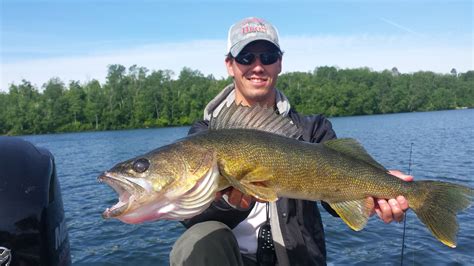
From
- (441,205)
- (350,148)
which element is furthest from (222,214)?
(441,205)

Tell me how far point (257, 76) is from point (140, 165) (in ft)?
6.30

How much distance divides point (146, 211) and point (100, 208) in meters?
10.6

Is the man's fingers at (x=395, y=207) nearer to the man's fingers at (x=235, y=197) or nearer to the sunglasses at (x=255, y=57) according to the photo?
the man's fingers at (x=235, y=197)

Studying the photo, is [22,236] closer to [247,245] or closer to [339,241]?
[247,245]

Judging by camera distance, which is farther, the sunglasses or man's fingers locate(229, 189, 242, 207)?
the sunglasses

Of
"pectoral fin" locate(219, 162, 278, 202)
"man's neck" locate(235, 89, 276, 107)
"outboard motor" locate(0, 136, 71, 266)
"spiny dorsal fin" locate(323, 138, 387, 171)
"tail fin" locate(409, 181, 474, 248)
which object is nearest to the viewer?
"outboard motor" locate(0, 136, 71, 266)

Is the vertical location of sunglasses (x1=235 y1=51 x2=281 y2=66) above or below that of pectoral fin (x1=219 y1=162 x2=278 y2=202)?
above

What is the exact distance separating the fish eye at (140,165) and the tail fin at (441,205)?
7.09 ft

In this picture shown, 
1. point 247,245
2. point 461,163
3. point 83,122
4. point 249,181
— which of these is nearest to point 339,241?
point 247,245

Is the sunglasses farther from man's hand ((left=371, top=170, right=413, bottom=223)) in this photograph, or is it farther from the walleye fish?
man's hand ((left=371, top=170, right=413, bottom=223))

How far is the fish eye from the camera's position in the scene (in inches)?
114

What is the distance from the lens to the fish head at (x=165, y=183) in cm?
281

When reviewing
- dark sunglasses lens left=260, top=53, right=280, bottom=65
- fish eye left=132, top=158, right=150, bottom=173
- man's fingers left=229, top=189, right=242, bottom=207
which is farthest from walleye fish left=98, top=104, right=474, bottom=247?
dark sunglasses lens left=260, top=53, right=280, bottom=65

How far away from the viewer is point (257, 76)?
4.38 meters
